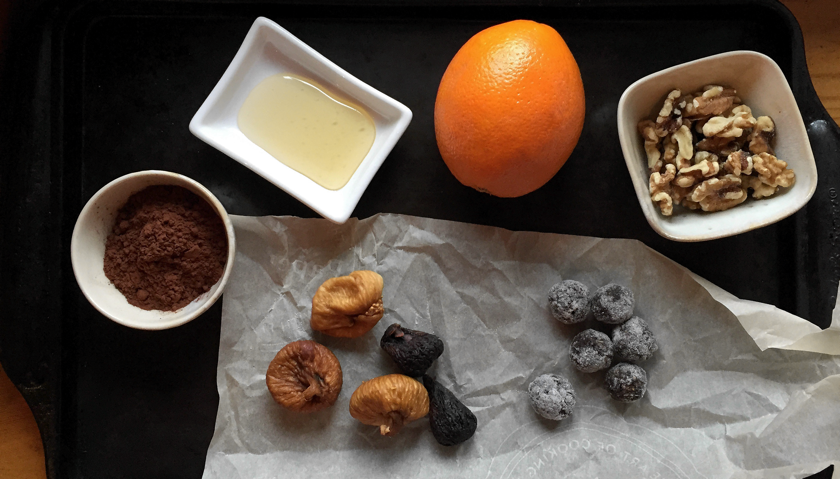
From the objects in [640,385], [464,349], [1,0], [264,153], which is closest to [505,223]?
[464,349]

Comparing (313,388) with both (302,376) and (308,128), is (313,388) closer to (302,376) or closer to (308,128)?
(302,376)

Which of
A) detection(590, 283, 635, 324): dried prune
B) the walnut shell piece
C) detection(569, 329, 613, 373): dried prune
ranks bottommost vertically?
detection(569, 329, 613, 373): dried prune

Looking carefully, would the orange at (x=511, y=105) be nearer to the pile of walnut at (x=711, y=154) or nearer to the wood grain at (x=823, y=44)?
the pile of walnut at (x=711, y=154)

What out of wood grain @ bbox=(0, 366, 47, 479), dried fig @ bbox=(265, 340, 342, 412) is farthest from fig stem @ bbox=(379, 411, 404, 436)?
wood grain @ bbox=(0, 366, 47, 479)

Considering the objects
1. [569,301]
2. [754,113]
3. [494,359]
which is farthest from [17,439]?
[754,113]

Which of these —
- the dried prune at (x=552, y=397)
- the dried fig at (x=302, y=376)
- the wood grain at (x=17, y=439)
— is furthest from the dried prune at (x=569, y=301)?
the wood grain at (x=17, y=439)

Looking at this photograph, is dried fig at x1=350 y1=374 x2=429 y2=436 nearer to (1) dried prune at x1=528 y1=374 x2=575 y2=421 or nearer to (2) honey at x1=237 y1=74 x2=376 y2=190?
(1) dried prune at x1=528 y1=374 x2=575 y2=421
